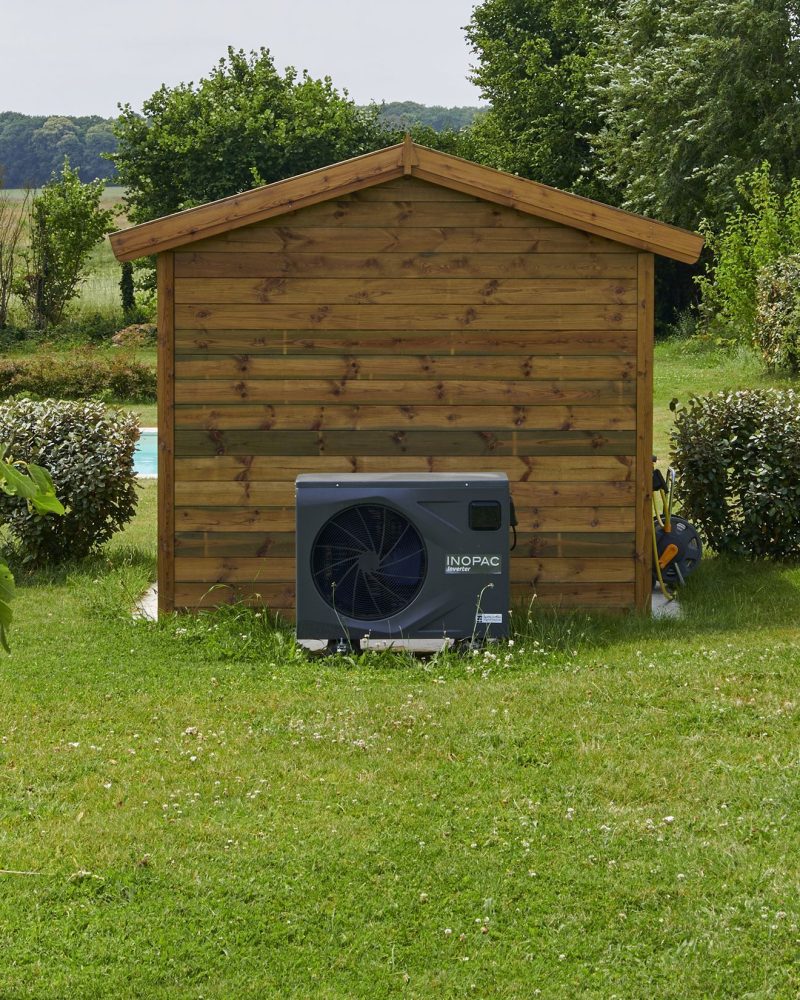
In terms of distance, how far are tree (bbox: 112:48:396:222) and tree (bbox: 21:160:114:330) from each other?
13.6 feet

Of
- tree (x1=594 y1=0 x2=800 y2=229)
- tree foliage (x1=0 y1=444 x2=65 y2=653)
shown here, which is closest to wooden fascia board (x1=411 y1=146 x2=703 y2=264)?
tree foliage (x1=0 y1=444 x2=65 y2=653)

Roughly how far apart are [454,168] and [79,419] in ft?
14.2

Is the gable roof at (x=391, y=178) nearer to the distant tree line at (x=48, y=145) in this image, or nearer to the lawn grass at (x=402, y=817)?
the lawn grass at (x=402, y=817)

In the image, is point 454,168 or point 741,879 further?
point 454,168

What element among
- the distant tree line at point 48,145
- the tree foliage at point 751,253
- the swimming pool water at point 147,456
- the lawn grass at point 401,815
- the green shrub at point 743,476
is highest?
the distant tree line at point 48,145

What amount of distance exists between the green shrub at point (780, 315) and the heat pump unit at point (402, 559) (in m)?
15.2

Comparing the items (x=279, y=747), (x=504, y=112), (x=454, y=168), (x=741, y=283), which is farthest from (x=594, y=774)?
(x=504, y=112)

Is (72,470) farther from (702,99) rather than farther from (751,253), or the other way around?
(702,99)

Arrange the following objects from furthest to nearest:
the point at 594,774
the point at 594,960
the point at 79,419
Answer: the point at 79,419, the point at 594,774, the point at 594,960

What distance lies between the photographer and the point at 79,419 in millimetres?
11570

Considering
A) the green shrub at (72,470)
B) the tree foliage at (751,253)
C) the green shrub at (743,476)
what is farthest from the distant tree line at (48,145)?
the green shrub at (743,476)

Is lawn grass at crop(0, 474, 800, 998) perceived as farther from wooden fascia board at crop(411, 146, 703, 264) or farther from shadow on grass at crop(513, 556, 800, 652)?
wooden fascia board at crop(411, 146, 703, 264)

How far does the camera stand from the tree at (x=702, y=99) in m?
31.7

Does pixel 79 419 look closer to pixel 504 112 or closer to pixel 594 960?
pixel 594 960
